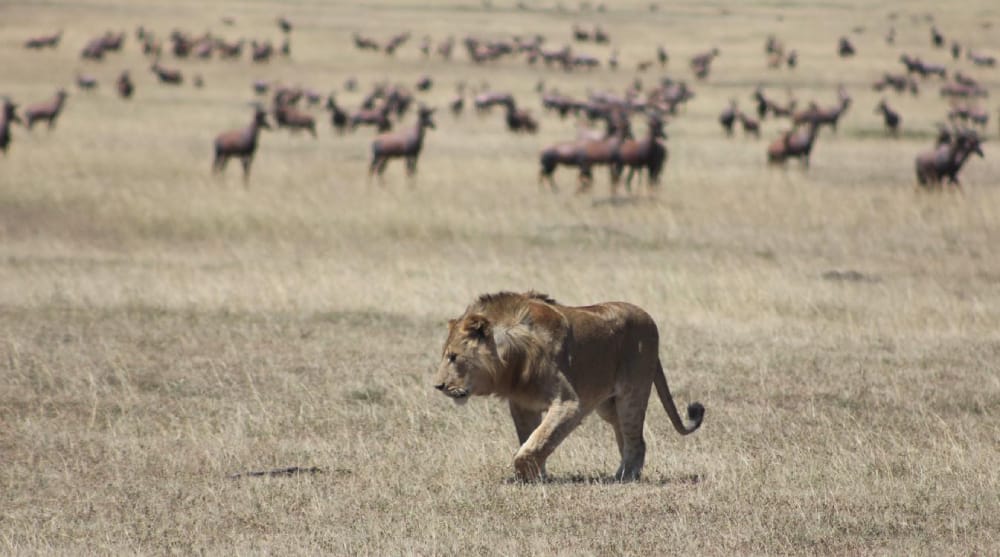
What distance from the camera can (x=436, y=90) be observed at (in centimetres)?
4747

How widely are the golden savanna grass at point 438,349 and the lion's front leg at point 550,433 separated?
0.19 metres

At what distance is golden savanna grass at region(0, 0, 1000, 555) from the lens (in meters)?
6.61

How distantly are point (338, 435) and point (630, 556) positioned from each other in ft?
9.99

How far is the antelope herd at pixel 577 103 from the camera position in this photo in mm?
23812

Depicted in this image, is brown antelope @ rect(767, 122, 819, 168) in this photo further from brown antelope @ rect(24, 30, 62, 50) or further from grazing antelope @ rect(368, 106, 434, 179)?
brown antelope @ rect(24, 30, 62, 50)

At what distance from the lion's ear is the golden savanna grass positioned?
32.9 inches

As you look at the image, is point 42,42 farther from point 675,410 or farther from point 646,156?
point 675,410

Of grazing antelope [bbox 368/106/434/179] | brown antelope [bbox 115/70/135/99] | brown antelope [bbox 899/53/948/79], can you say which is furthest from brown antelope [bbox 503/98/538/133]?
brown antelope [bbox 899/53/948/79]

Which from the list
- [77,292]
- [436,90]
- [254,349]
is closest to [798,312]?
[254,349]

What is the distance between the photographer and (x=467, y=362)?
6.82 m

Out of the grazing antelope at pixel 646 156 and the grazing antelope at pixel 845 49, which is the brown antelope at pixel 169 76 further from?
the grazing antelope at pixel 845 49

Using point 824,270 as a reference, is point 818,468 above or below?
above

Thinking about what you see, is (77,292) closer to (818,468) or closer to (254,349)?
(254,349)

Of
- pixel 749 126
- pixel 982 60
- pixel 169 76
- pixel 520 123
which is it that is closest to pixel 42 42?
pixel 169 76
